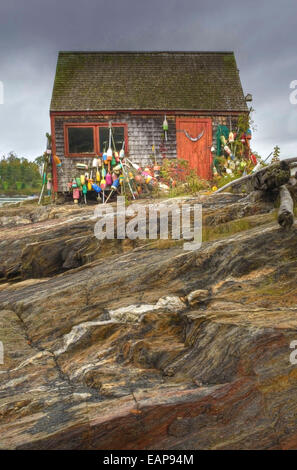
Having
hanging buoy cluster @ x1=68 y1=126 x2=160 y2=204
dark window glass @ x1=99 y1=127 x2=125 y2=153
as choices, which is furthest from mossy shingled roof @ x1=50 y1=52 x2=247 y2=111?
hanging buoy cluster @ x1=68 y1=126 x2=160 y2=204

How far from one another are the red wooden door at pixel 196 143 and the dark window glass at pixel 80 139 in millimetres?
3914

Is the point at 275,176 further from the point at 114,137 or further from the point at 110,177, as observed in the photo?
the point at 114,137

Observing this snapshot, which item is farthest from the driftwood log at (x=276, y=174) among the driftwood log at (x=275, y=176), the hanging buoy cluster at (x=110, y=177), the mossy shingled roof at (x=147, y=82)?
the mossy shingled roof at (x=147, y=82)

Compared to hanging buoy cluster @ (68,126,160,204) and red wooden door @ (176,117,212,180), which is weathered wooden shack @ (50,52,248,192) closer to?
red wooden door @ (176,117,212,180)

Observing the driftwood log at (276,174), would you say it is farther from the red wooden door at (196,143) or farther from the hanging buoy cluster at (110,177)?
the red wooden door at (196,143)

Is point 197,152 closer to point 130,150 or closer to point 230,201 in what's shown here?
point 130,150

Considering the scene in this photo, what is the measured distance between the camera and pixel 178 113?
1866 centimetres

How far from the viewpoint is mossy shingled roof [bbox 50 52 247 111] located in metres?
18.7

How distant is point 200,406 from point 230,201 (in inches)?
227

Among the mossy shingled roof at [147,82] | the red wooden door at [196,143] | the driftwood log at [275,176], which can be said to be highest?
the mossy shingled roof at [147,82]

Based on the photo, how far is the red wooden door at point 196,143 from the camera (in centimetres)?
1878

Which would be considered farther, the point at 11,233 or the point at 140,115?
the point at 140,115

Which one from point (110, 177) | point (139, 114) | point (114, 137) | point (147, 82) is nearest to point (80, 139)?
point (114, 137)
